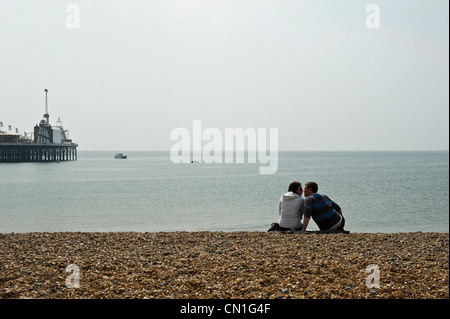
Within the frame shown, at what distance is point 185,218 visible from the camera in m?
25.0

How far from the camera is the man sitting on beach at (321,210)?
988 centimetres

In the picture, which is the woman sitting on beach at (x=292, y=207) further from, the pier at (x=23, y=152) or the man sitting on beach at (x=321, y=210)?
the pier at (x=23, y=152)

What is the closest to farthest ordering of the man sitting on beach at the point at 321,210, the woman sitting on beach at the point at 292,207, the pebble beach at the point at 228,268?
1. the pebble beach at the point at 228,268
2. the man sitting on beach at the point at 321,210
3. the woman sitting on beach at the point at 292,207

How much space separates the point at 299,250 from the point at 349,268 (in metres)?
1.44

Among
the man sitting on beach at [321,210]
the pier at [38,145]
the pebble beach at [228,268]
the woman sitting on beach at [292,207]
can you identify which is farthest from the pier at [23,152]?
the man sitting on beach at [321,210]

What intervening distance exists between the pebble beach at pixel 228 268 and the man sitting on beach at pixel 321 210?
675 mm

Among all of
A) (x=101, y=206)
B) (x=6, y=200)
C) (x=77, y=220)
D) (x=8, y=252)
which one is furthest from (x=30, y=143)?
(x=8, y=252)

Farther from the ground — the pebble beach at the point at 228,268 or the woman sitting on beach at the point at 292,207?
the woman sitting on beach at the point at 292,207

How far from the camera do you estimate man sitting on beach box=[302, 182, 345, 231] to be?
9875 millimetres

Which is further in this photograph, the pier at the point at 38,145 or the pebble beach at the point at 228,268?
the pier at the point at 38,145

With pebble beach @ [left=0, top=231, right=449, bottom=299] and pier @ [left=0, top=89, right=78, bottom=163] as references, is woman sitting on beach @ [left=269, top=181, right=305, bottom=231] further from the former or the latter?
pier @ [left=0, top=89, right=78, bottom=163]

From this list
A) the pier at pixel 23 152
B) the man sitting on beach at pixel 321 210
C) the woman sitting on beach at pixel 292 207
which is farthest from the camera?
the pier at pixel 23 152
